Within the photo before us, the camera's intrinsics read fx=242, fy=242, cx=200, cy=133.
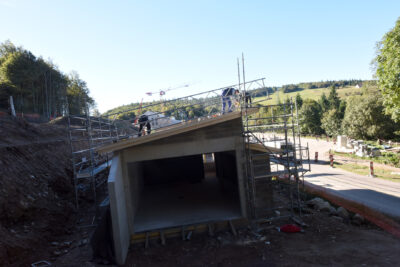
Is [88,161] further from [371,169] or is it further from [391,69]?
[391,69]

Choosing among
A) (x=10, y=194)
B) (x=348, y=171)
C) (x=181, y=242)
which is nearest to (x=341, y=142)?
(x=348, y=171)

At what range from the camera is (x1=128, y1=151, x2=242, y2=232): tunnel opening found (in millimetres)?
9633

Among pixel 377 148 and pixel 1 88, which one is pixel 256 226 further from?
pixel 1 88

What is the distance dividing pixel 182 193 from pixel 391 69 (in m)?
15.5

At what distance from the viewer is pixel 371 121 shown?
3094 centimetres

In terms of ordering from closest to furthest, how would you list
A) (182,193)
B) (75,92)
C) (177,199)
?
1. (177,199)
2. (182,193)
3. (75,92)

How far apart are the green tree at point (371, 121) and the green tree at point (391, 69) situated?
15112mm

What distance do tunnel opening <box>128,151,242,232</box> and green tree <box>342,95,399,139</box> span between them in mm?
23013

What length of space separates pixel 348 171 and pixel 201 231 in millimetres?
16854

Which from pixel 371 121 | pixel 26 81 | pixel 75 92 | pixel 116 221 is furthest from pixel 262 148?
pixel 75 92

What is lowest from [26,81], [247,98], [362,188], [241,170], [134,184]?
[362,188]

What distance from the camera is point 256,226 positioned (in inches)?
356

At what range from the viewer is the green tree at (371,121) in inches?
1204

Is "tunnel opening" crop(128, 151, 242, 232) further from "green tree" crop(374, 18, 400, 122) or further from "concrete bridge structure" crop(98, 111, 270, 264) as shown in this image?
"green tree" crop(374, 18, 400, 122)
